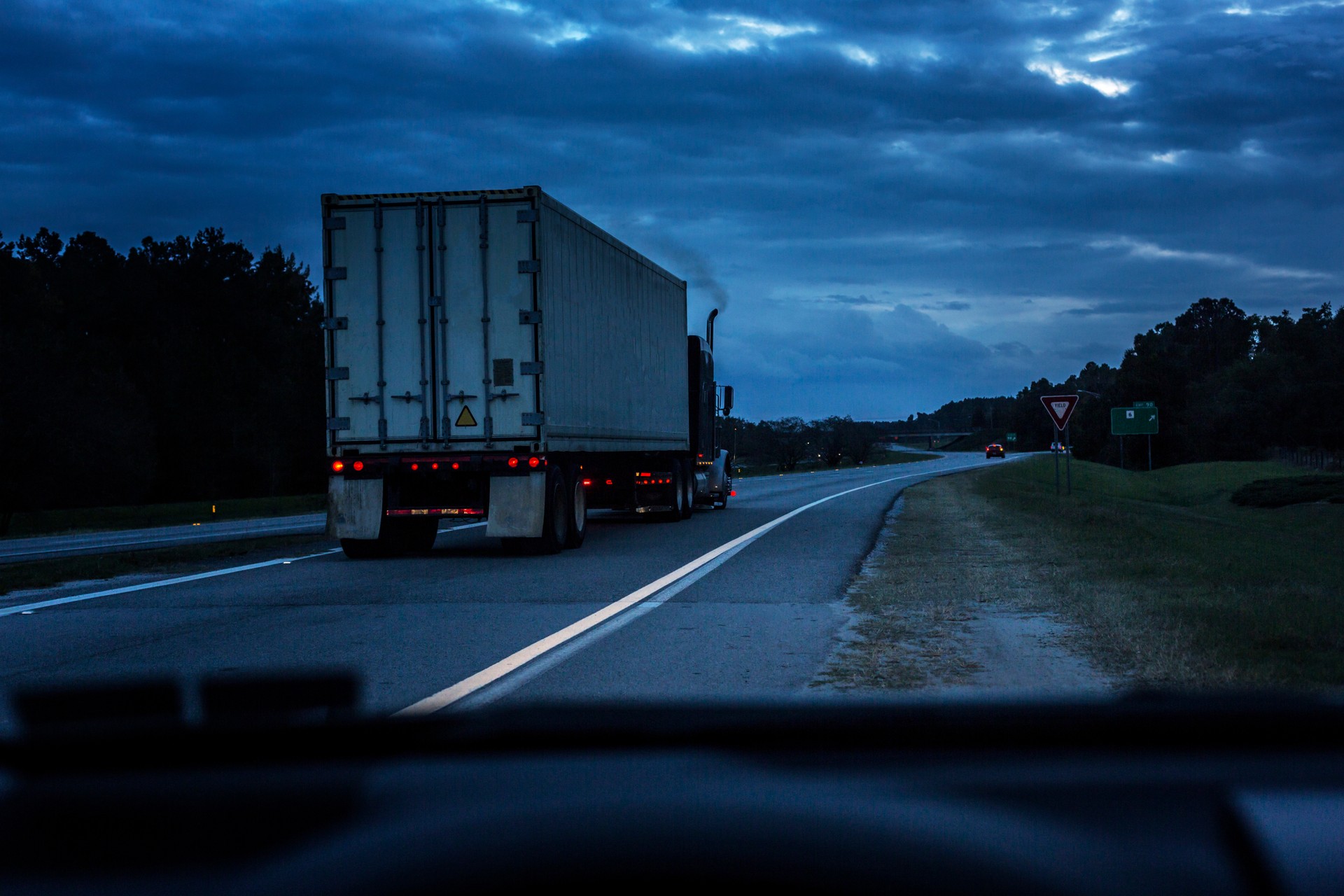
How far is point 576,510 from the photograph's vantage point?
1781cm

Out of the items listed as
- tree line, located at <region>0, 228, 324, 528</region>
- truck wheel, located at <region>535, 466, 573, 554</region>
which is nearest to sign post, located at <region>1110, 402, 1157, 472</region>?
tree line, located at <region>0, 228, 324, 528</region>

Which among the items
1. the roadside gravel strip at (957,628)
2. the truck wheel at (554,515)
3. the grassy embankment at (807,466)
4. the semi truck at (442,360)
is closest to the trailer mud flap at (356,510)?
the semi truck at (442,360)

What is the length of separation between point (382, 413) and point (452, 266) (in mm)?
2213

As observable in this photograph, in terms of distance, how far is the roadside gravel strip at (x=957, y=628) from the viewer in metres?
7.27

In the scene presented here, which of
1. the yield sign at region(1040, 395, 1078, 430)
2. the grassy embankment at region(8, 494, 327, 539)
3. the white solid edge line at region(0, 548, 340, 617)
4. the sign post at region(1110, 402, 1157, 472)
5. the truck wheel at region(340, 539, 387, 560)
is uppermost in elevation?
the sign post at region(1110, 402, 1157, 472)

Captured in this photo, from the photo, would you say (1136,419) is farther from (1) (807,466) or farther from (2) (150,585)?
(2) (150,585)

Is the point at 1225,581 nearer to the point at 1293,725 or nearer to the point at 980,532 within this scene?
the point at 980,532

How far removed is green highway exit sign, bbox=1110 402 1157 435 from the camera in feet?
313

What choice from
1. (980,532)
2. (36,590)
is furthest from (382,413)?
(980,532)

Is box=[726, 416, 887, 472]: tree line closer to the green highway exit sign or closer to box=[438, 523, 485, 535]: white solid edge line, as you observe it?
the green highway exit sign

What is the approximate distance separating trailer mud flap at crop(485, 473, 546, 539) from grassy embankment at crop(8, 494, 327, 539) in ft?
58.7

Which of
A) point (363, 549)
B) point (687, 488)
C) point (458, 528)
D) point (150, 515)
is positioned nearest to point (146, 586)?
point (363, 549)

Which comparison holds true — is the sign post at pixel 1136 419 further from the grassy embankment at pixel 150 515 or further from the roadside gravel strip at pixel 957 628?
the roadside gravel strip at pixel 957 628

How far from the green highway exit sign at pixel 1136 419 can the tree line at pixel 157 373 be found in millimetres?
62840
